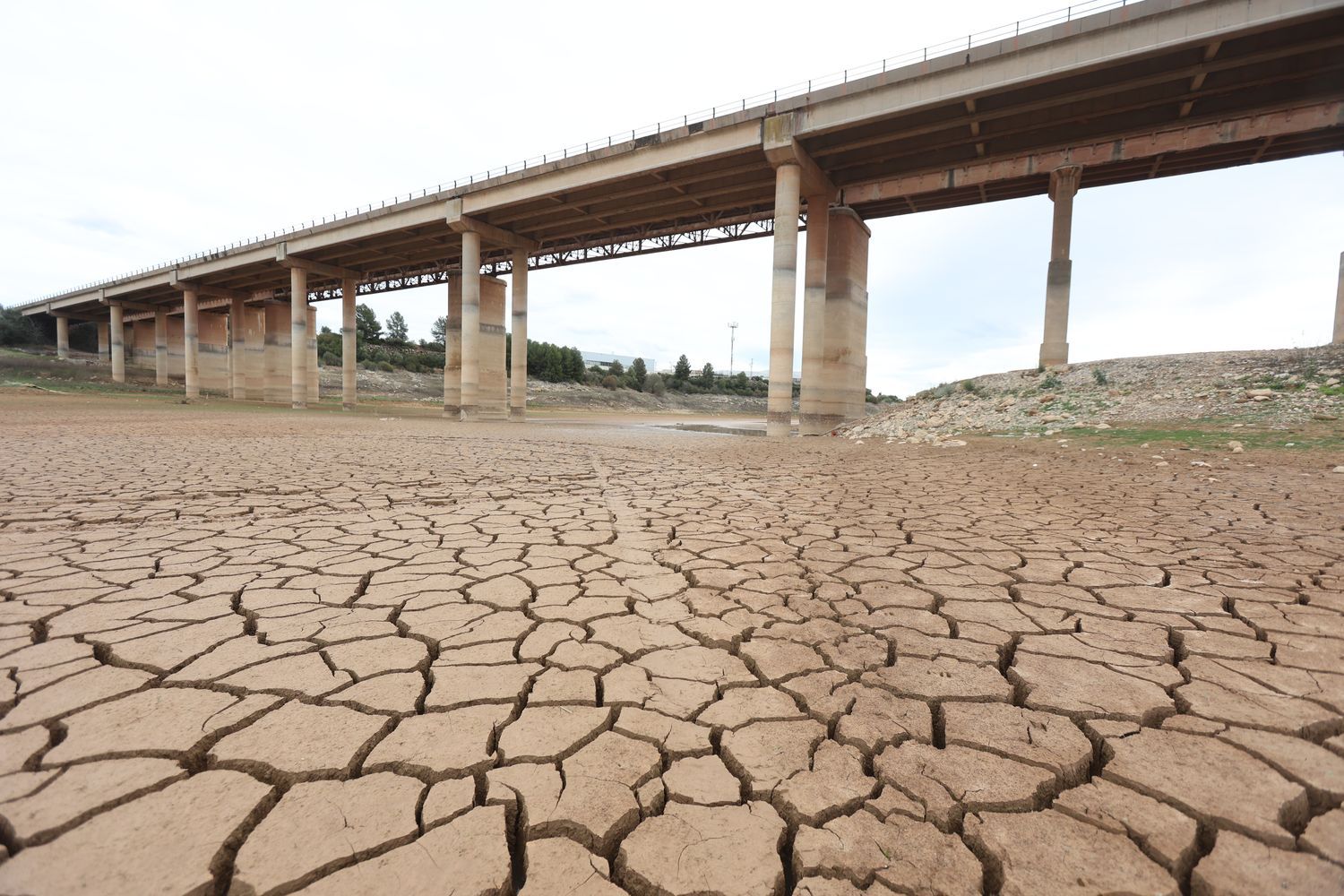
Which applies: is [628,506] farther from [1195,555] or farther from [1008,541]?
[1195,555]

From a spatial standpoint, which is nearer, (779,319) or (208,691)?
(208,691)

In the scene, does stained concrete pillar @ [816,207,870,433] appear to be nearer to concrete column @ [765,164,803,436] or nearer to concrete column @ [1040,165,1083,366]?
concrete column @ [765,164,803,436]

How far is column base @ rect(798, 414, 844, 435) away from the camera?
52.9 feet

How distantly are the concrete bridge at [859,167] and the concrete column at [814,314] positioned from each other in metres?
0.06

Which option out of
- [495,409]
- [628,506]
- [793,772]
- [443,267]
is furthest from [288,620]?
[443,267]

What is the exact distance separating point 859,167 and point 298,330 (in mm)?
25943

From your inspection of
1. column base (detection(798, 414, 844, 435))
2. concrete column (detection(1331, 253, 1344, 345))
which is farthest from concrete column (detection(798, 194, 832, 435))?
concrete column (detection(1331, 253, 1344, 345))

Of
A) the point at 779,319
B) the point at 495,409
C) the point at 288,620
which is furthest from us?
the point at 495,409

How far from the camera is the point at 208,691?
5.40 ft

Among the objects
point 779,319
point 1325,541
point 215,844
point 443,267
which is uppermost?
point 443,267

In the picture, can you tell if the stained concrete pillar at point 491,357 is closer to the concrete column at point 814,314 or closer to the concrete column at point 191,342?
the concrete column at point 814,314

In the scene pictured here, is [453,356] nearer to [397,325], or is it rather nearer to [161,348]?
[161,348]

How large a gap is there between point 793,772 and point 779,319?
547 inches

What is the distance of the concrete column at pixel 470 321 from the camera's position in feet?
66.3
